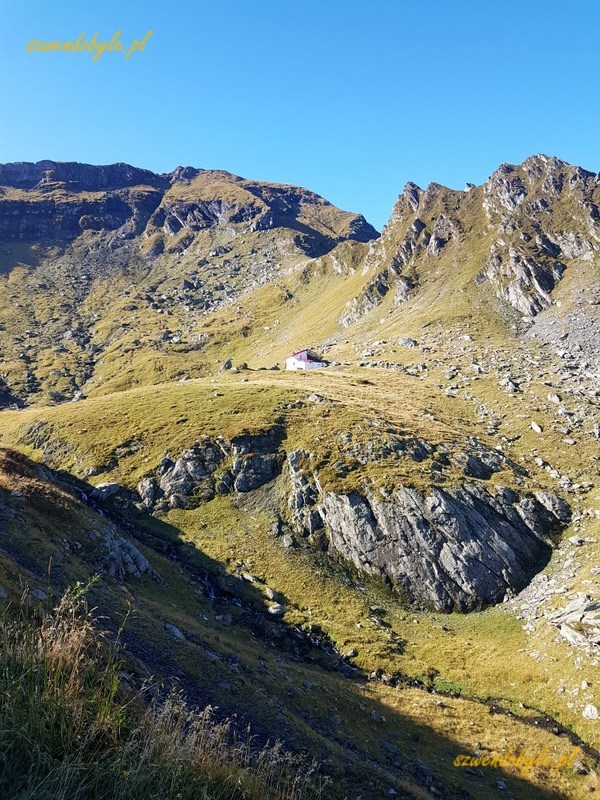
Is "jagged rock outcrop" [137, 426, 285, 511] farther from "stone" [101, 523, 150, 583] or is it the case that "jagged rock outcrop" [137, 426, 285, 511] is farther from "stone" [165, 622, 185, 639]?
"stone" [165, 622, 185, 639]

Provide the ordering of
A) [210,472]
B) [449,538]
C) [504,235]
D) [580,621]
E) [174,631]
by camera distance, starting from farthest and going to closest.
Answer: [504,235], [210,472], [449,538], [580,621], [174,631]

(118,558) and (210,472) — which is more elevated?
(210,472)

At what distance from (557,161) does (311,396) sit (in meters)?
171

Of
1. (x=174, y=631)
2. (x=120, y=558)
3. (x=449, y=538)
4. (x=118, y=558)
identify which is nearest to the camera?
(x=174, y=631)

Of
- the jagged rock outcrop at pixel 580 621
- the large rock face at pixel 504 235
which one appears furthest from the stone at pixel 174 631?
the large rock face at pixel 504 235

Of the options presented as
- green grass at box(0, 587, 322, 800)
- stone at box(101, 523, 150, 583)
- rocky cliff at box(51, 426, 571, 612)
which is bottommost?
stone at box(101, 523, 150, 583)

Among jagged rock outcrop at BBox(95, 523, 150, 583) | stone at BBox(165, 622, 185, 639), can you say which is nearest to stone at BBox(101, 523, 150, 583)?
jagged rock outcrop at BBox(95, 523, 150, 583)

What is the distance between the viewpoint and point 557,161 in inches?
6806

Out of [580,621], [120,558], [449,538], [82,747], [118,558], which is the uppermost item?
[82,747]
